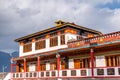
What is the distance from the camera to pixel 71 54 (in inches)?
1326

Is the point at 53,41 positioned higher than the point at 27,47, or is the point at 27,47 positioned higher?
the point at 53,41

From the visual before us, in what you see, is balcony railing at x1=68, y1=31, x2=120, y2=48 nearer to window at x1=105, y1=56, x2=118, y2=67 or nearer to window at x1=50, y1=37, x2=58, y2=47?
window at x1=105, y1=56, x2=118, y2=67

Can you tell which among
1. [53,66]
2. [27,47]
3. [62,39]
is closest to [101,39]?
[62,39]

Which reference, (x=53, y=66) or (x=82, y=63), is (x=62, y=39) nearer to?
(x=53, y=66)

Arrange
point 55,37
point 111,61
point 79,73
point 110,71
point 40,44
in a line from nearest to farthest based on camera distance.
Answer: point 110,71 → point 111,61 → point 79,73 → point 55,37 → point 40,44

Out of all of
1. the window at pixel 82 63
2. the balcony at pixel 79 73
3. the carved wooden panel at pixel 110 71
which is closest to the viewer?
the carved wooden panel at pixel 110 71

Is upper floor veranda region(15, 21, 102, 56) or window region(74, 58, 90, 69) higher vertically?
upper floor veranda region(15, 21, 102, 56)

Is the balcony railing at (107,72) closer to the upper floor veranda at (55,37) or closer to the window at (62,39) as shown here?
the upper floor veranda at (55,37)

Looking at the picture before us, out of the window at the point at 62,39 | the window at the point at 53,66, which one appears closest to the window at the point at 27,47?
the window at the point at 53,66

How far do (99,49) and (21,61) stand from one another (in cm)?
1943

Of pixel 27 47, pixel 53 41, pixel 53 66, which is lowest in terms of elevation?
pixel 53 66

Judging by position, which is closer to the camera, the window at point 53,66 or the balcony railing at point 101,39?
the balcony railing at point 101,39

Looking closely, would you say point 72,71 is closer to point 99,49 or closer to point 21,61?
point 99,49

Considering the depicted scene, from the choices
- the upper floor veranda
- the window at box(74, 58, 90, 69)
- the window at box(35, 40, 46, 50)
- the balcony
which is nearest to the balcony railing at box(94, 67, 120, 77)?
the balcony
